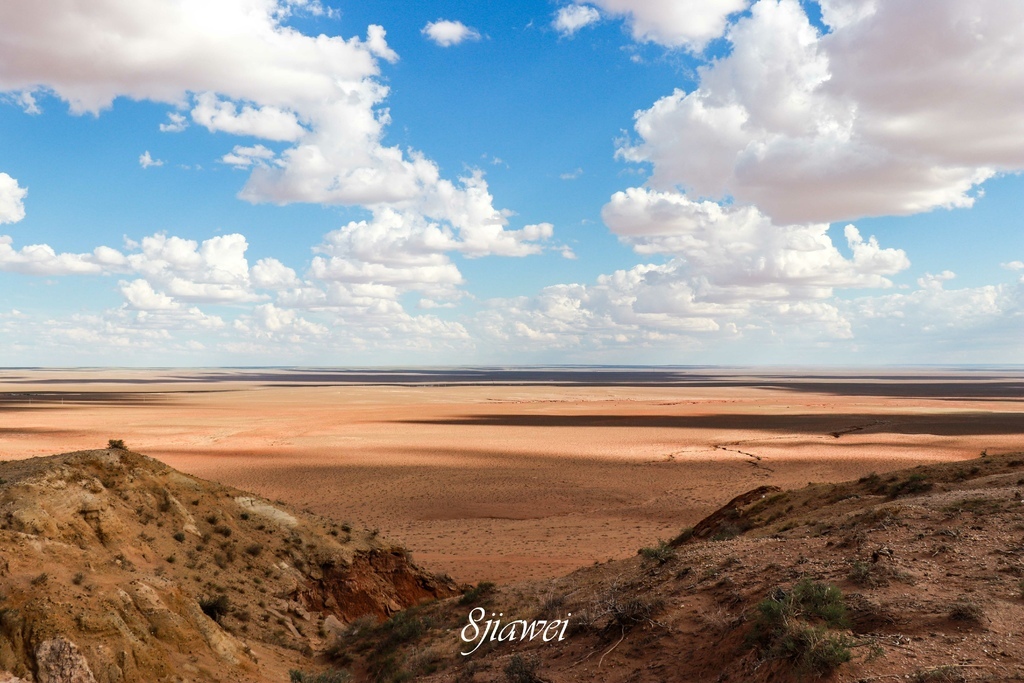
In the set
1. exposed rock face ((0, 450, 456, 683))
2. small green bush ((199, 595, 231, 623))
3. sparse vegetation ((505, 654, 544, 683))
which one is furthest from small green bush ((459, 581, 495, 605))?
sparse vegetation ((505, 654, 544, 683))

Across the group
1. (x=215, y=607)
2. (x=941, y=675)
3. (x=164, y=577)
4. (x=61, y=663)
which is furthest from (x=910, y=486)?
(x=61, y=663)

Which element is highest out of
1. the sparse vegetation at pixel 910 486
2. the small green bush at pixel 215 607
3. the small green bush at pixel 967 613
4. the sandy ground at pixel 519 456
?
the small green bush at pixel 967 613

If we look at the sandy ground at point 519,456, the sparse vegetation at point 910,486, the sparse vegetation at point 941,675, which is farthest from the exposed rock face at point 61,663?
the sparse vegetation at point 910,486

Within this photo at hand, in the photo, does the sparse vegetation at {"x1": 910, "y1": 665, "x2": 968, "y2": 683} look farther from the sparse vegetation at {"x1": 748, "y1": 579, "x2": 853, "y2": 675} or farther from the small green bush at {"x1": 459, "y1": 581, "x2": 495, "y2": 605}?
the small green bush at {"x1": 459, "y1": 581, "x2": 495, "y2": 605}

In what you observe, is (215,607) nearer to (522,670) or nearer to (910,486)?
(522,670)

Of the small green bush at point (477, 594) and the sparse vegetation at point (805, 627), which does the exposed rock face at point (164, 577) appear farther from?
the sparse vegetation at point (805, 627)
